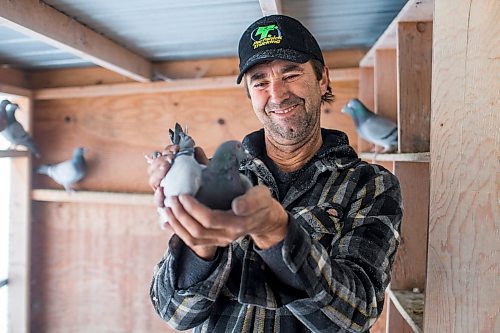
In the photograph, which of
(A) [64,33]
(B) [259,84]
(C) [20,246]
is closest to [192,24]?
(A) [64,33]

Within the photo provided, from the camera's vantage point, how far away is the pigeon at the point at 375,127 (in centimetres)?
163

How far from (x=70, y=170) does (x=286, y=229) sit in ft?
6.03

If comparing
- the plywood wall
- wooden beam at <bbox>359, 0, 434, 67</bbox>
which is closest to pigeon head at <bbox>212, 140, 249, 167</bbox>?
wooden beam at <bbox>359, 0, 434, 67</bbox>

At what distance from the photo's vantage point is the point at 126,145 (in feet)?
7.44

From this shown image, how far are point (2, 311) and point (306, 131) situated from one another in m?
2.12

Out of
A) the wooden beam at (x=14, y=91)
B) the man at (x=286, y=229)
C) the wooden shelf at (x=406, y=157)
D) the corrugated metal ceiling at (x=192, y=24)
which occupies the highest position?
the corrugated metal ceiling at (x=192, y=24)

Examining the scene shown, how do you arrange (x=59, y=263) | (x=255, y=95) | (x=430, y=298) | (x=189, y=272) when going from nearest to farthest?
(x=189, y=272), (x=430, y=298), (x=255, y=95), (x=59, y=263)

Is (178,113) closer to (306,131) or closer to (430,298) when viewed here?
(306,131)

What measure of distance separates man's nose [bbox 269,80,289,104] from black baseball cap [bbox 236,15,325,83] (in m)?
0.06

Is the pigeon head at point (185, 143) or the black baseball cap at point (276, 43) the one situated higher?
the black baseball cap at point (276, 43)

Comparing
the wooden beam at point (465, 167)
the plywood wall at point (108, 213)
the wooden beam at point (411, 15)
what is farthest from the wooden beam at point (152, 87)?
the wooden beam at point (465, 167)

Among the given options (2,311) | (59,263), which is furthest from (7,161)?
(2,311)

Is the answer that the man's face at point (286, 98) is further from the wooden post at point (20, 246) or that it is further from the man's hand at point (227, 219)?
the wooden post at point (20, 246)

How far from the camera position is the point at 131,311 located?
91.5 inches
